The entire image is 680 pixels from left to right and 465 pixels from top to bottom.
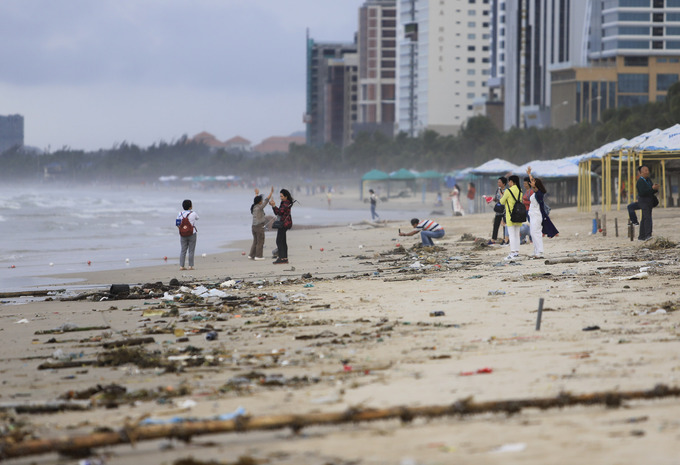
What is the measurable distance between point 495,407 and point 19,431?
2.73 meters

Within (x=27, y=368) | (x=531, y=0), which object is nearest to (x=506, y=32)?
(x=531, y=0)

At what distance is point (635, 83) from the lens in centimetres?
11575

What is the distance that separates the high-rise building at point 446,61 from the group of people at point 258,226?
484ft

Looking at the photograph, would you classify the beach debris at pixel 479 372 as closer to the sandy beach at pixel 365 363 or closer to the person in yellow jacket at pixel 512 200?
the sandy beach at pixel 365 363

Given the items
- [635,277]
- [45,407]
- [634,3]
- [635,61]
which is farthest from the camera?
[634,3]

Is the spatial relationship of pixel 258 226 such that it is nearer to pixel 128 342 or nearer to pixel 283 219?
pixel 283 219

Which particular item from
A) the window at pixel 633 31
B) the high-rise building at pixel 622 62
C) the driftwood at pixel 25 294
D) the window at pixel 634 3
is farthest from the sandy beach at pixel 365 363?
the window at pixel 634 3

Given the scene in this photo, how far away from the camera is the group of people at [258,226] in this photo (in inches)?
686

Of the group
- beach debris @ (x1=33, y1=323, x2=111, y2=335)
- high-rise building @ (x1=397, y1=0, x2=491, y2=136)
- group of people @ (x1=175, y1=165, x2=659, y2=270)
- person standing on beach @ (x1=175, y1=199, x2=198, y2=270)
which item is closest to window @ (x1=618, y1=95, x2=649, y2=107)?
high-rise building @ (x1=397, y1=0, x2=491, y2=136)

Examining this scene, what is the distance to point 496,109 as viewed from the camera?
152875mm

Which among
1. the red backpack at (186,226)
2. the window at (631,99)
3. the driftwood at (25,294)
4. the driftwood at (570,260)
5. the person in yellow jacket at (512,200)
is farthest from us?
the window at (631,99)

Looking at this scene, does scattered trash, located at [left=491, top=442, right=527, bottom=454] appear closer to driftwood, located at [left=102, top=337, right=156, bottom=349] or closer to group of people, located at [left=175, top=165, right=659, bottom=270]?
driftwood, located at [left=102, top=337, right=156, bottom=349]

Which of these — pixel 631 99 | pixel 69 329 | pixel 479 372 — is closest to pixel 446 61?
pixel 631 99

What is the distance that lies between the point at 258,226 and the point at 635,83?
347 ft
